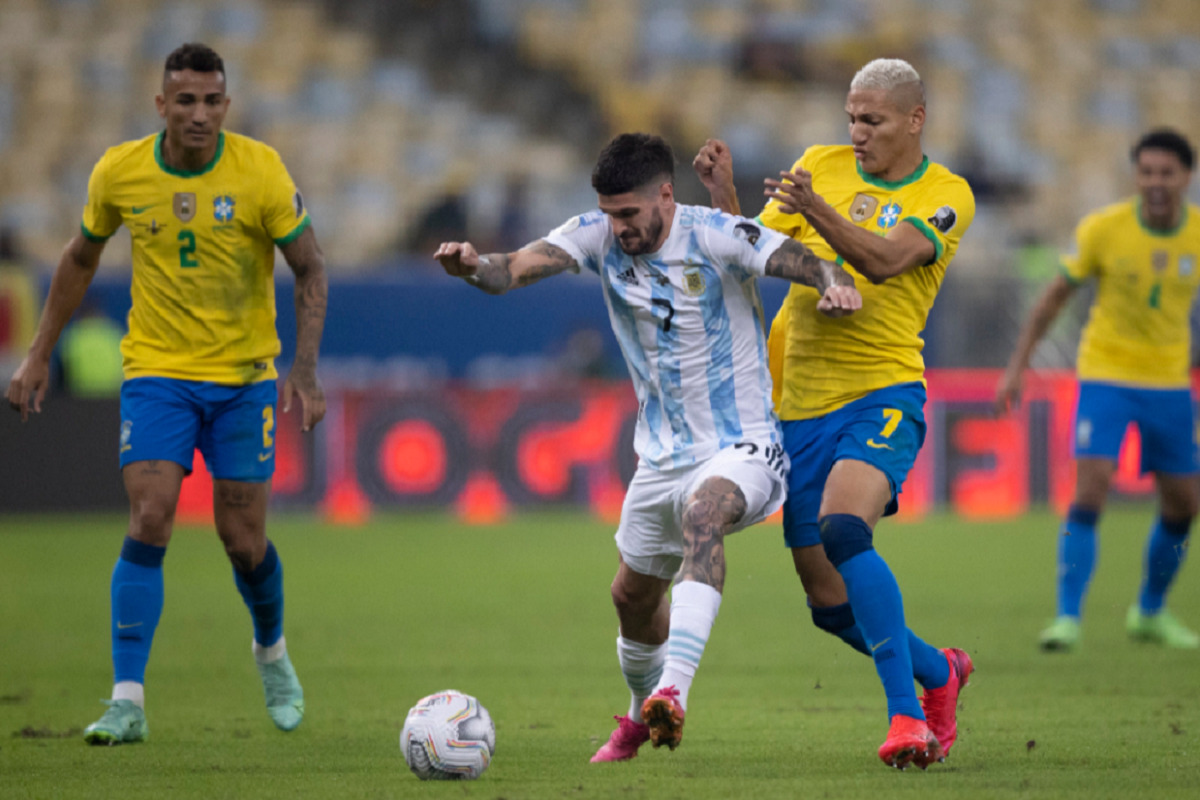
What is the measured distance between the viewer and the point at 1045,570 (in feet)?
40.4

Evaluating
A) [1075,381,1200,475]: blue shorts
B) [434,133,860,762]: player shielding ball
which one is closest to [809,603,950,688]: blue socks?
[434,133,860,762]: player shielding ball

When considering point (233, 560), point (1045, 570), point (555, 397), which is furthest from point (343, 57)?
point (233, 560)

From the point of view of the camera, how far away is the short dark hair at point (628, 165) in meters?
5.29

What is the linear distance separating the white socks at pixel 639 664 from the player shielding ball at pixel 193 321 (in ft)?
4.57

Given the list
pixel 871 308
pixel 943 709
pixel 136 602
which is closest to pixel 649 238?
pixel 871 308

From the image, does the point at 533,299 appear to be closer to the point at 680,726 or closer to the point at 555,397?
the point at 555,397

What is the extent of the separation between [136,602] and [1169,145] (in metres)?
5.52

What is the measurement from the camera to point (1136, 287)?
8.92 meters

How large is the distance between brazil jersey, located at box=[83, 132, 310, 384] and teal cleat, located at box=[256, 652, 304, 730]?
44.0 inches

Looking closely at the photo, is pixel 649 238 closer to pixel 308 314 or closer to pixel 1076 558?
pixel 308 314

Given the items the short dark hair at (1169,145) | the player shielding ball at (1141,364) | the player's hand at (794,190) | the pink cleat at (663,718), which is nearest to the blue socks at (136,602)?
the pink cleat at (663,718)

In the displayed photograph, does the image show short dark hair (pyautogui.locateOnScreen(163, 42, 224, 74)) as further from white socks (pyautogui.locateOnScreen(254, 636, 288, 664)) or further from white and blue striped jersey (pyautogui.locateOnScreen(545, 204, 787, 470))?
white socks (pyautogui.locateOnScreen(254, 636, 288, 664))

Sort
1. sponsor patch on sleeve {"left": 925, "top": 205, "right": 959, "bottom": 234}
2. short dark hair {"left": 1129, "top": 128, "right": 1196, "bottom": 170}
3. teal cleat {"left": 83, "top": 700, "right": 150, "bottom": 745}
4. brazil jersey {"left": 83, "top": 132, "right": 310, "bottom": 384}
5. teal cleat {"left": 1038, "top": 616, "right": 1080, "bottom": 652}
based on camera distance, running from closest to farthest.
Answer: sponsor patch on sleeve {"left": 925, "top": 205, "right": 959, "bottom": 234}, teal cleat {"left": 83, "top": 700, "right": 150, "bottom": 745}, brazil jersey {"left": 83, "top": 132, "right": 310, "bottom": 384}, teal cleat {"left": 1038, "top": 616, "right": 1080, "bottom": 652}, short dark hair {"left": 1129, "top": 128, "right": 1196, "bottom": 170}

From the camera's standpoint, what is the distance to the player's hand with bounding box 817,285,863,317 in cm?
511
